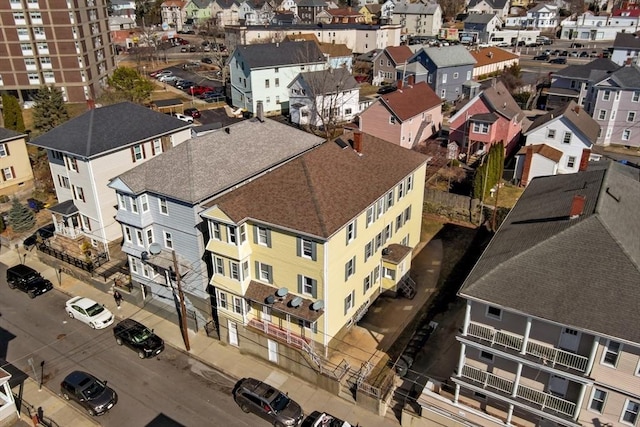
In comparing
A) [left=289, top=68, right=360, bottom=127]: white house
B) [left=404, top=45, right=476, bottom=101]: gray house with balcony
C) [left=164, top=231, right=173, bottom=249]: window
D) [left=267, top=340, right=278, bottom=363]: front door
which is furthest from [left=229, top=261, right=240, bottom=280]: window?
[left=404, top=45, right=476, bottom=101]: gray house with balcony

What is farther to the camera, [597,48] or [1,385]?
[597,48]

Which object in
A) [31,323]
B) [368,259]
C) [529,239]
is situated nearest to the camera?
[529,239]

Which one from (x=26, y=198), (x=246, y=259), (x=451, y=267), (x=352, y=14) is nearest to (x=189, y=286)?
(x=246, y=259)

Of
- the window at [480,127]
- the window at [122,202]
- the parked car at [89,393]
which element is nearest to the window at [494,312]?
the parked car at [89,393]

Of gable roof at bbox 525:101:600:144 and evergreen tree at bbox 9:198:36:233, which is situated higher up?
gable roof at bbox 525:101:600:144

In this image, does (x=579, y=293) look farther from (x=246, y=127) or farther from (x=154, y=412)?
(x=246, y=127)

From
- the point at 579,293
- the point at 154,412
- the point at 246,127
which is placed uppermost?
the point at 246,127

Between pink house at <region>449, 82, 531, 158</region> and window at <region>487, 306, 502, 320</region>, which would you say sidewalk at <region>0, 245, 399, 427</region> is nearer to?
window at <region>487, 306, 502, 320</region>
